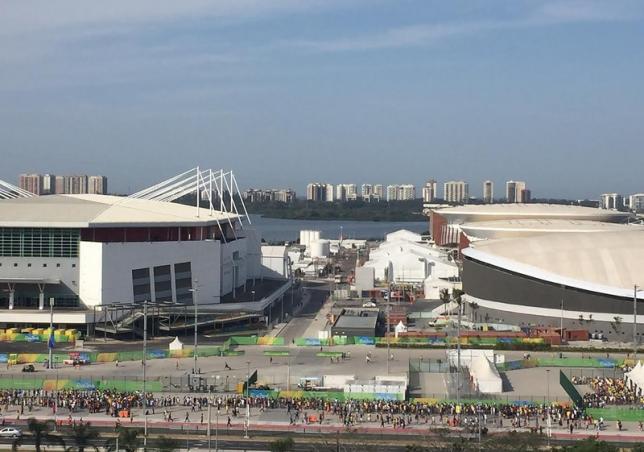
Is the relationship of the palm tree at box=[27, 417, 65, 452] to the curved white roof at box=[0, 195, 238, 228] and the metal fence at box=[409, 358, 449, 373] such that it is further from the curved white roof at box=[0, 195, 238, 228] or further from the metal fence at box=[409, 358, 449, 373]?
the curved white roof at box=[0, 195, 238, 228]

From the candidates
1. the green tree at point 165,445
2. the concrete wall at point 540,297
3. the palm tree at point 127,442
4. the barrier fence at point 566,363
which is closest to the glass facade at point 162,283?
the concrete wall at point 540,297

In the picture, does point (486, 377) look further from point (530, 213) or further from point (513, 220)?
point (530, 213)

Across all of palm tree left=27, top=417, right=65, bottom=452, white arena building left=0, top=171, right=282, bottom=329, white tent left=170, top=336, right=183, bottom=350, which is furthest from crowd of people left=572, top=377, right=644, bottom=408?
white arena building left=0, top=171, right=282, bottom=329

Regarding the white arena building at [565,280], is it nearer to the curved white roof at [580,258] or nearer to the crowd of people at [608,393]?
the curved white roof at [580,258]

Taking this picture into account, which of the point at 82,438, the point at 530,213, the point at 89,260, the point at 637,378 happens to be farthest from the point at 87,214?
the point at 530,213

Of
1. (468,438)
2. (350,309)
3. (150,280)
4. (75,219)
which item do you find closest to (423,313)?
(350,309)
